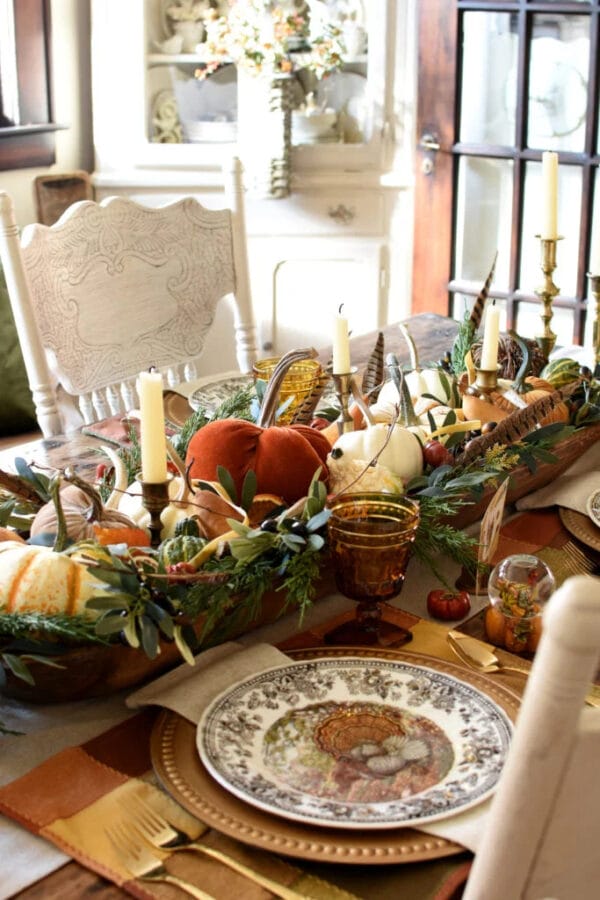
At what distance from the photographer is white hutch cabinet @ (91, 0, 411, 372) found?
133 inches

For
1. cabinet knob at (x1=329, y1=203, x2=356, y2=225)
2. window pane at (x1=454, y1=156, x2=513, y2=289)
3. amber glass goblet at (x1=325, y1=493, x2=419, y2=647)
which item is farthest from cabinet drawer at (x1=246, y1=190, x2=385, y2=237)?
amber glass goblet at (x1=325, y1=493, x2=419, y2=647)

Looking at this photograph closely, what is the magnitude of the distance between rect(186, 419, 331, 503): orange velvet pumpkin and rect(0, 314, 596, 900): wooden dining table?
0.43ft

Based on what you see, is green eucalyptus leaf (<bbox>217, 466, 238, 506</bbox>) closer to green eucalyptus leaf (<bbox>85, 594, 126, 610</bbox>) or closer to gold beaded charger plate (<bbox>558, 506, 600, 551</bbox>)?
green eucalyptus leaf (<bbox>85, 594, 126, 610</bbox>)

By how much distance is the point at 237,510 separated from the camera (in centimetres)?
107

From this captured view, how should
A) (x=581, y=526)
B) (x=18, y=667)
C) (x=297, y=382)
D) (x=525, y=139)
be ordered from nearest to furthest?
(x=18, y=667) < (x=581, y=526) < (x=297, y=382) < (x=525, y=139)

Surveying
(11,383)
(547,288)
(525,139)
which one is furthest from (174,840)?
(525,139)

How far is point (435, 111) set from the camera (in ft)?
11.0

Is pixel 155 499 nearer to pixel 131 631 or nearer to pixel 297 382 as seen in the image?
pixel 131 631

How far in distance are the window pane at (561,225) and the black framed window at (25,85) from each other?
4.55 ft

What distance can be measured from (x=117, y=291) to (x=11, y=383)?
854 mm

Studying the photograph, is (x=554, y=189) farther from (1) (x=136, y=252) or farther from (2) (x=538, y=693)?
(2) (x=538, y=693)

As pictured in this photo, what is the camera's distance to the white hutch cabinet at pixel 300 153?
11.1ft

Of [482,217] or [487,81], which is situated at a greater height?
[487,81]

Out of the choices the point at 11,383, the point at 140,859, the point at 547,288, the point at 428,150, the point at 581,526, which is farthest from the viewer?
the point at 428,150
